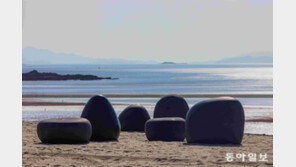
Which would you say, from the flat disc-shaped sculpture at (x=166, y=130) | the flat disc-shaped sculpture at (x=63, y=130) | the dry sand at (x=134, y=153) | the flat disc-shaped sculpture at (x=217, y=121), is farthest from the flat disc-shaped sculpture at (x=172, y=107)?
the flat disc-shaped sculpture at (x=63, y=130)

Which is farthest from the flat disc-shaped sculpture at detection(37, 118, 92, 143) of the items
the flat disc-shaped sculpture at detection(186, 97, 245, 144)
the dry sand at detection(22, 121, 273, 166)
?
the flat disc-shaped sculpture at detection(186, 97, 245, 144)

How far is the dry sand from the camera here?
1205 cm

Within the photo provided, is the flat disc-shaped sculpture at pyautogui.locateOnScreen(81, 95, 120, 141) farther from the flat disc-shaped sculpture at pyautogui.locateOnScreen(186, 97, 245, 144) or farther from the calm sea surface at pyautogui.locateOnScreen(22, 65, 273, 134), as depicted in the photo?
the calm sea surface at pyautogui.locateOnScreen(22, 65, 273, 134)

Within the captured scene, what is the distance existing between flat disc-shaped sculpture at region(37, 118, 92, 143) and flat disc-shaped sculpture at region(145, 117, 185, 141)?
2.23 metres

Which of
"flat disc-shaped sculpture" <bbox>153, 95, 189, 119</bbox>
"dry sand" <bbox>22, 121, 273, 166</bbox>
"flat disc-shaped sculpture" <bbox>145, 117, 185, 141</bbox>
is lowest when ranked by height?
"dry sand" <bbox>22, 121, 273, 166</bbox>

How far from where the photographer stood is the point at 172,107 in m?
19.7

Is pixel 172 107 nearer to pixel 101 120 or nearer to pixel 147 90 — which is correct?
pixel 101 120

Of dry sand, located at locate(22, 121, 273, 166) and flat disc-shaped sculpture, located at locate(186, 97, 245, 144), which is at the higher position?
flat disc-shaped sculpture, located at locate(186, 97, 245, 144)

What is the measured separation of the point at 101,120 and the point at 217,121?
353cm

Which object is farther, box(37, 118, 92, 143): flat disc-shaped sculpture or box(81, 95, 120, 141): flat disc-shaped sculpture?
box(81, 95, 120, 141): flat disc-shaped sculpture

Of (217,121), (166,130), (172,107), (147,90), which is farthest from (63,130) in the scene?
(147,90)
